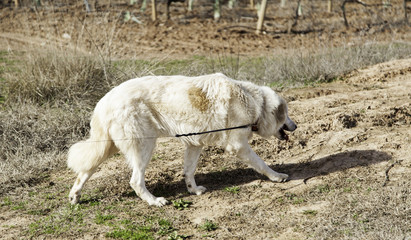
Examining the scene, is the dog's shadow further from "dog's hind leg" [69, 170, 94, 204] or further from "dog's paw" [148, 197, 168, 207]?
"dog's hind leg" [69, 170, 94, 204]

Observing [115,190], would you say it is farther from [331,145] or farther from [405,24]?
[405,24]

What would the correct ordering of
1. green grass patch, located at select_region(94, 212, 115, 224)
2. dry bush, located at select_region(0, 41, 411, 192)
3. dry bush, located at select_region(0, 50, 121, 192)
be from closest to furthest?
1. green grass patch, located at select_region(94, 212, 115, 224)
2. dry bush, located at select_region(0, 41, 411, 192)
3. dry bush, located at select_region(0, 50, 121, 192)

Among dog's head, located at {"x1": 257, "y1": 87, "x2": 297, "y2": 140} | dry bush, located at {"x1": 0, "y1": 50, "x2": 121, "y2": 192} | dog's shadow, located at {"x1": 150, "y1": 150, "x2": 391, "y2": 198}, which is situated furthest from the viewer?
dry bush, located at {"x1": 0, "y1": 50, "x2": 121, "y2": 192}

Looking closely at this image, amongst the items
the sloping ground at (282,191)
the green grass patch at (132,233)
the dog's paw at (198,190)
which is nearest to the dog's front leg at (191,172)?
the dog's paw at (198,190)

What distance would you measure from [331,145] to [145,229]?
10.4 feet

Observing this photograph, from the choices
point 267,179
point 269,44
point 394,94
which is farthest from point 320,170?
point 269,44

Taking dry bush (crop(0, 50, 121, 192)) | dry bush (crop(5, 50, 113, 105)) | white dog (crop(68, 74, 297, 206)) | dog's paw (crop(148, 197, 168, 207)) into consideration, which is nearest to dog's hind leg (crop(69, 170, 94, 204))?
white dog (crop(68, 74, 297, 206))

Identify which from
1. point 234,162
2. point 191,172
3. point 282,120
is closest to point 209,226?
point 191,172

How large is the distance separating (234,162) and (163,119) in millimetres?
1608

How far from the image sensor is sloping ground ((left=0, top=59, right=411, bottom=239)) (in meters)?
4.68

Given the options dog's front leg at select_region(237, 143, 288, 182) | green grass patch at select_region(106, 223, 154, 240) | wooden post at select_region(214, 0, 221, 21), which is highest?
wooden post at select_region(214, 0, 221, 21)

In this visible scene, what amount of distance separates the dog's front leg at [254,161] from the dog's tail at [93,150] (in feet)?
5.13

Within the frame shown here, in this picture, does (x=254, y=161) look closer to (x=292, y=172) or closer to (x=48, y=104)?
(x=292, y=172)

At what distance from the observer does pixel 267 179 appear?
5.93 meters
